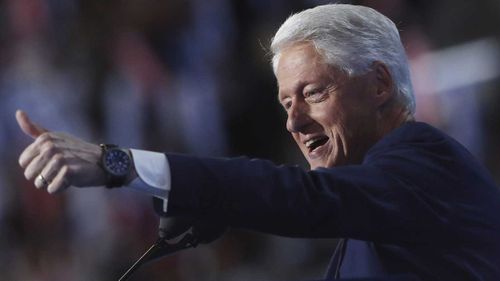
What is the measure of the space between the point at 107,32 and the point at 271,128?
1.00 meters

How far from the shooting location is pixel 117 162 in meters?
2.06

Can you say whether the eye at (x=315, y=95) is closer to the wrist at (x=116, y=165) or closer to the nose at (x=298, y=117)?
the nose at (x=298, y=117)

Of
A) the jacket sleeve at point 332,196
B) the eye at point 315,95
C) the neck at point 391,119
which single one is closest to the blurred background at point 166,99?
the neck at point 391,119

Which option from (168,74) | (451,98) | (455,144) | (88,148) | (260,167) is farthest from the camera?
(168,74)

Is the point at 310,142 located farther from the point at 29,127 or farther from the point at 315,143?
the point at 29,127

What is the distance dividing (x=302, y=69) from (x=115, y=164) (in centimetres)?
81

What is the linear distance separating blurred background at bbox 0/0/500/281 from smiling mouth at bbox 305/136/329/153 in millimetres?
2942

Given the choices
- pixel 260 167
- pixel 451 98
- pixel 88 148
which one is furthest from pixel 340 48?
pixel 451 98

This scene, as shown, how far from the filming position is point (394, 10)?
607cm

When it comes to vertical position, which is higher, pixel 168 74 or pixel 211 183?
pixel 211 183

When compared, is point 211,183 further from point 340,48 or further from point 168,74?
point 168,74

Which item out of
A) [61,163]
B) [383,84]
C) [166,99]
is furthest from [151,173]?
[166,99]

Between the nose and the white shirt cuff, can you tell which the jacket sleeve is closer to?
the white shirt cuff

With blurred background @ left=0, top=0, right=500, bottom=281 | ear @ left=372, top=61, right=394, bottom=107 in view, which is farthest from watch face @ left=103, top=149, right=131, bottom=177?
blurred background @ left=0, top=0, right=500, bottom=281
